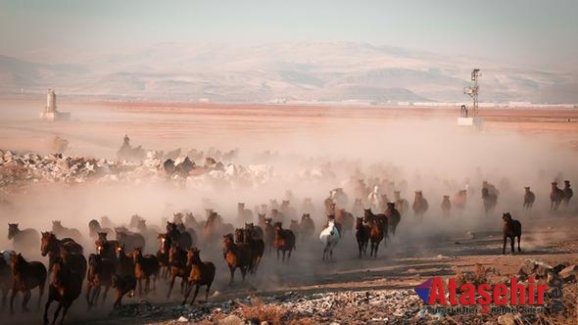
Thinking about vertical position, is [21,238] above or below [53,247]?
below

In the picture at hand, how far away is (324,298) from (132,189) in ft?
55.8

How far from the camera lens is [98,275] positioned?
13031 mm

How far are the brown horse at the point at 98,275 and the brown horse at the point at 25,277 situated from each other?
1.02 meters

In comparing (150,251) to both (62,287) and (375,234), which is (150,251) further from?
(375,234)

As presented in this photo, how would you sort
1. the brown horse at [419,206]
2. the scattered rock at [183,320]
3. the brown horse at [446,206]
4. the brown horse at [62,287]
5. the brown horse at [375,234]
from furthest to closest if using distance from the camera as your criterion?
the brown horse at [446,206]
the brown horse at [419,206]
the brown horse at [375,234]
the scattered rock at [183,320]
the brown horse at [62,287]

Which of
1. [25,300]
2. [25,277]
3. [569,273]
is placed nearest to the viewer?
[25,277]

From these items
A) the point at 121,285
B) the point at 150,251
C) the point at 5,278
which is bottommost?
the point at 150,251

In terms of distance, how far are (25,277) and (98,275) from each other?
1.44 metres

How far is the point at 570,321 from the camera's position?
1000 centimetres

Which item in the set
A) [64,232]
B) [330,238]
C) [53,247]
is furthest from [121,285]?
[330,238]

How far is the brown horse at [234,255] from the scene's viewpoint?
15320mm

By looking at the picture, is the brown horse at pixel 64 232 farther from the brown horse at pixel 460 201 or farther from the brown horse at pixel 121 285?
the brown horse at pixel 460 201

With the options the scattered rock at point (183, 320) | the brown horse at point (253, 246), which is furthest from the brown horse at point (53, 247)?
the brown horse at point (253, 246)

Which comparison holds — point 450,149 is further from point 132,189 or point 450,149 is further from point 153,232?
point 153,232
